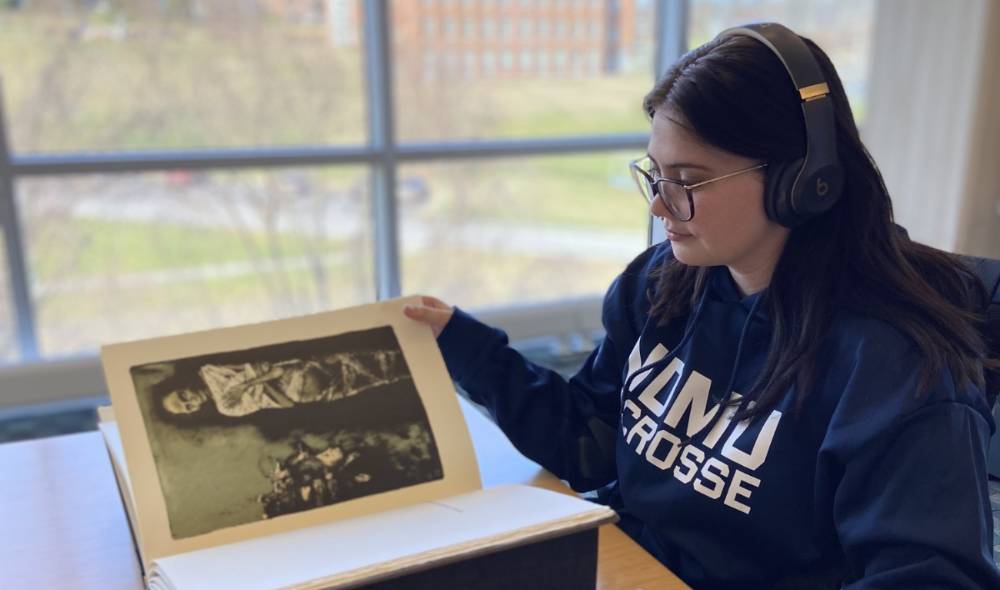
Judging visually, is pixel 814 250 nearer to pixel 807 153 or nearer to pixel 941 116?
pixel 807 153

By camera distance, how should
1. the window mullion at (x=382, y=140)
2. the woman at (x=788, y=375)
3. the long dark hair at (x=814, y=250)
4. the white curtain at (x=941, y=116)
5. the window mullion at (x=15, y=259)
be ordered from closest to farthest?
the woman at (x=788, y=375), the long dark hair at (x=814, y=250), the window mullion at (x=15, y=259), the window mullion at (x=382, y=140), the white curtain at (x=941, y=116)

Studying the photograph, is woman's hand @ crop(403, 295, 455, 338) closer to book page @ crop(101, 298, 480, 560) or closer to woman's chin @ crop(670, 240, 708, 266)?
book page @ crop(101, 298, 480, 560)

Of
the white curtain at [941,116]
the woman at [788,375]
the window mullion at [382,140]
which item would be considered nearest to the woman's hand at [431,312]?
the woman at [788,375]

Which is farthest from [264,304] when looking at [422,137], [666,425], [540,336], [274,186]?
[666,425]

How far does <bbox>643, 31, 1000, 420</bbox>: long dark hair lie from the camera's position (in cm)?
86

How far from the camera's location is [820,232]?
94 cm

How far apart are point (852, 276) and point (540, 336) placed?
84.0 inches

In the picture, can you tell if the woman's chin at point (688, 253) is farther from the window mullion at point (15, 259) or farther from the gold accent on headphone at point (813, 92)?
the window mullion at point (15, 259)

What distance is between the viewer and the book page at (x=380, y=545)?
2.16 feet

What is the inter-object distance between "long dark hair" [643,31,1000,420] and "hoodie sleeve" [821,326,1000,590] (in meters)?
0.06

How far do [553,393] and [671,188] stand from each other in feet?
1.06

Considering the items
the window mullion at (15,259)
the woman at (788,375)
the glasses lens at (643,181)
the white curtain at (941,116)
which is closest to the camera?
the woman at (788,375)

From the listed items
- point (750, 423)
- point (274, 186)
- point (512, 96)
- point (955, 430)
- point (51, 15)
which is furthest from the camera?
point (512, 96)

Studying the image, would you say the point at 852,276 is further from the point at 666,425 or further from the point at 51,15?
the point at 51,15
